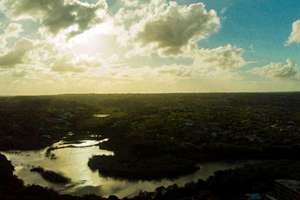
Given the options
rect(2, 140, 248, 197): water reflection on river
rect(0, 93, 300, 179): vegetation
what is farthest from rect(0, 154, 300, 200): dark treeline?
rect(0, 93, 300, 179): vegetation

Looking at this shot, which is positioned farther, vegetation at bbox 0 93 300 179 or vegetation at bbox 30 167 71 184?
vegetation at bbox 0 93 300 179

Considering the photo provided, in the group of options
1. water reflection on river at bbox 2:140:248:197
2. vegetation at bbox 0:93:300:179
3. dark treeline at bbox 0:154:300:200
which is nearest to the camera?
dark treeline at bbox 0:154:300:200

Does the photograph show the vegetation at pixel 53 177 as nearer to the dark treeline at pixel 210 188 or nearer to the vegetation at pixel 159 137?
the dark treeline at pixel 210 188

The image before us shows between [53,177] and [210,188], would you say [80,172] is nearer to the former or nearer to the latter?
[53,177]

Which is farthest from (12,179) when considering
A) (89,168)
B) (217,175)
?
(217,175)

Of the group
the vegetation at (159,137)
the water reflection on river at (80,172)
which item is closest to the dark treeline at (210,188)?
the water reflection on river at (80,172)

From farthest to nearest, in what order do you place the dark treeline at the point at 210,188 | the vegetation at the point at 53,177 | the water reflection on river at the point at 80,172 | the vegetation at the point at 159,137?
the vegetation at the point at 159,137
the vegetation at the point at 53,177
the water reflection on river at the point at 80,172
the dark treeline at the point at 210,188

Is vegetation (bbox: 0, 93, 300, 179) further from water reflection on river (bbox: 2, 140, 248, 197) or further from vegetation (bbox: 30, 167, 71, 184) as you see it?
vegetation (bbox: 30, 167, 71, 184)

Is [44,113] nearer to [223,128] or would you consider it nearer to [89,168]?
[223,128]
